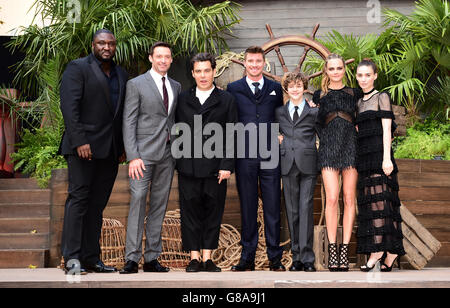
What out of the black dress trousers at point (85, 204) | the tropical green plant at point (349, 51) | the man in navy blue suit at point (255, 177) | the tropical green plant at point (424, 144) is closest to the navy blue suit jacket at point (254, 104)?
the man in navy blue suit at point (255, 177)

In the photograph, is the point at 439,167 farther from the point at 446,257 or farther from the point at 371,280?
the point at 371,280

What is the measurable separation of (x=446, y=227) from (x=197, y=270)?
2.40 metres

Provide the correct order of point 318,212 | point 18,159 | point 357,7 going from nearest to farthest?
point 318,212 → point 18,159 → point 357,7

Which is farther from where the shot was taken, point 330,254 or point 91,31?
point 91,31

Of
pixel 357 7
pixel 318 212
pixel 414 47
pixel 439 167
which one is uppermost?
pixel 357 7

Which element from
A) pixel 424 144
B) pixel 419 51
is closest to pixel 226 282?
pixel 424 144

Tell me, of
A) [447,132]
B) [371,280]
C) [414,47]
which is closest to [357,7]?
[414,47]

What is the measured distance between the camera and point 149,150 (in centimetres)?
479

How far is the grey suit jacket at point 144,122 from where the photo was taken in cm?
477

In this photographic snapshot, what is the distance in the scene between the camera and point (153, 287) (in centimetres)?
399

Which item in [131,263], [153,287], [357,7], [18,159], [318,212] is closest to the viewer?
[153,287]

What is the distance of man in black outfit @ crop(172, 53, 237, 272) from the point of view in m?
4.86

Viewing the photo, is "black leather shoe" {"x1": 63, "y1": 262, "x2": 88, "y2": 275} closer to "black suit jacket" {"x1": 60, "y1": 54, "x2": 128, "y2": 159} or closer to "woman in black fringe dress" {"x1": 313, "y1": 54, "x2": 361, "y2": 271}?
"black suit jacket" {"x1": 60, "y1": 54, "x2": 128, "y2": 159}

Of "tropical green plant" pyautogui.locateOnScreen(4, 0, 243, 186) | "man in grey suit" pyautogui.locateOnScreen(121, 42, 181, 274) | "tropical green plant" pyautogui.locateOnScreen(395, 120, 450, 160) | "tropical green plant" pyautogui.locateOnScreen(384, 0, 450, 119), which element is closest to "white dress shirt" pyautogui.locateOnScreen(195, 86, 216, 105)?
"man in grey suit" pyautogui.locateOnScreen(121, 42, 181, 274)
